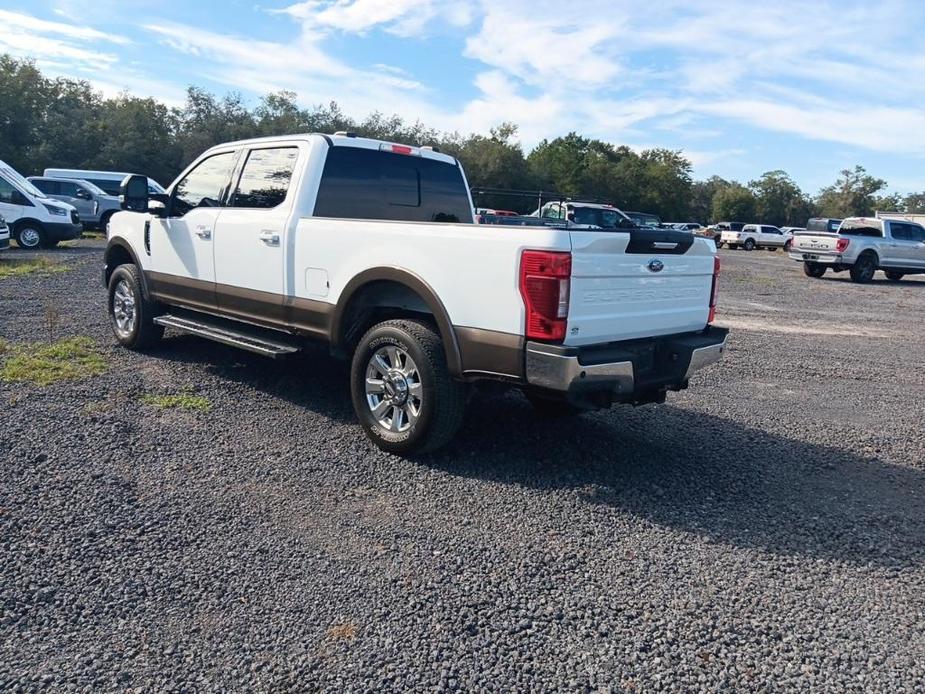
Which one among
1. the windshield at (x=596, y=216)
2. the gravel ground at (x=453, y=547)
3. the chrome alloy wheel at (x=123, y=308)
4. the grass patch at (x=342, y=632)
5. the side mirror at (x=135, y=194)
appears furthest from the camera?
the windshield at (x=596, y=216)

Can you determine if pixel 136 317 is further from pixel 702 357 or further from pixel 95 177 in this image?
pixel 95 177

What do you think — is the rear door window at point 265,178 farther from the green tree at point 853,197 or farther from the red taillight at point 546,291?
the green tree at point 853,197

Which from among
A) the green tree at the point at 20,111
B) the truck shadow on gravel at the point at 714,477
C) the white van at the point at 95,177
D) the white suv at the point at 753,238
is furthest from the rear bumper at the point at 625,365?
the green tree at the point at 20,111

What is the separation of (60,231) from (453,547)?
18439 millimetres

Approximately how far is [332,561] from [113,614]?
3.05 ft

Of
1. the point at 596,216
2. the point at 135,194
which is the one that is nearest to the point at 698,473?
the point at 135,194

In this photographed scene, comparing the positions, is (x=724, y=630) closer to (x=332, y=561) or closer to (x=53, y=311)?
(x=332, y=561)

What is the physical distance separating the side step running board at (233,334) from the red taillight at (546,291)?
2206mm

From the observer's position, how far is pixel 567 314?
13.0 ft

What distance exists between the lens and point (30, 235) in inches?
720

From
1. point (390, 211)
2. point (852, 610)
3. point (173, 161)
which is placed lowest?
point (852, 610)

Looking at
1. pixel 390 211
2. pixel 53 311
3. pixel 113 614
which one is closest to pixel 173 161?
pixel 53 311

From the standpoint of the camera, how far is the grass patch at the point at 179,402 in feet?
18.3

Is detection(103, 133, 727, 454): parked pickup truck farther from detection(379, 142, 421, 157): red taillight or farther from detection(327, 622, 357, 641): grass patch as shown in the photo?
detection(327, 622, 357, 641): grass patch
